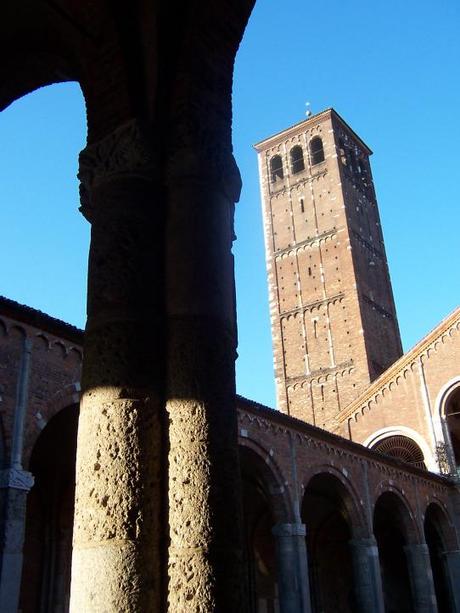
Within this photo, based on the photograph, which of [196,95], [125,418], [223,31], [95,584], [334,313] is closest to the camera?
[95,584]

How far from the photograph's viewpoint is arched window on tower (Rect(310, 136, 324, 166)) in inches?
1363

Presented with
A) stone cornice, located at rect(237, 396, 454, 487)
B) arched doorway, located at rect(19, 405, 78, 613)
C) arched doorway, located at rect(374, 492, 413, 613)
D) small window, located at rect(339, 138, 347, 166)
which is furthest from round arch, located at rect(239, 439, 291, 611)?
small window, located at rect(339, 138, 347, 166)

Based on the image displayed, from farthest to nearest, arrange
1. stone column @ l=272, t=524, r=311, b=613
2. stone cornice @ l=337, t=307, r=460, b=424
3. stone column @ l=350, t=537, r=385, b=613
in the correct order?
stone cornice @ l=337, t=307, r=460, b=424, stone column @ l=350, t=537, r=385, b=613, stone column @ l=272, t=524, r=311, b=613

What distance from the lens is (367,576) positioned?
14.8 meters

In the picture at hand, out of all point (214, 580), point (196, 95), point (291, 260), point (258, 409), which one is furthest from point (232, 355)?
point (291, 260)

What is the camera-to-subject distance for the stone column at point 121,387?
1.96 meters

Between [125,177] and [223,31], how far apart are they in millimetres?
895

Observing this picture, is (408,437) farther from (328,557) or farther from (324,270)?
(324,270)

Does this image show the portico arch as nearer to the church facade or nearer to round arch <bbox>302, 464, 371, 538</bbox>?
the church facade

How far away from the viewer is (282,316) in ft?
108

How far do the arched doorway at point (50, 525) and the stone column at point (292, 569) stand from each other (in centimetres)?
394

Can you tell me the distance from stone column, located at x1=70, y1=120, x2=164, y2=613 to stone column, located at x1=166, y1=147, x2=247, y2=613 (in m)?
→ 0.06

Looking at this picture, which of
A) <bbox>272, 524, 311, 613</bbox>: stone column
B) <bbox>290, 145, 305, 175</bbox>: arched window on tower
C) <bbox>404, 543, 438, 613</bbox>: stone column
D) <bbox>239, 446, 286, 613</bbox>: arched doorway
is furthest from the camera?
<bbox>290, 145, 305, 175</bbox>: arched window on tower

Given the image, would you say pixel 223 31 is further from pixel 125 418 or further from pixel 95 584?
pixel 95 584
